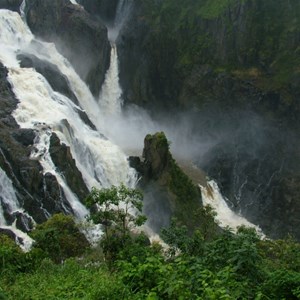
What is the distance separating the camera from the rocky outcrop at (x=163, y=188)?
40.1m

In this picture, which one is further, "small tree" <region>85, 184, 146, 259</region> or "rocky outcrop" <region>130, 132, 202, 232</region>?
"rocky outcrop" <region>130, 132, 202, 232</region>

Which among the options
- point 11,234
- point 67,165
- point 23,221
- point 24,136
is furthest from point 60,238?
point 24,136

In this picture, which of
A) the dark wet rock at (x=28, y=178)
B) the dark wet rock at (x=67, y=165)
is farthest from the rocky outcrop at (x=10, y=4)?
the dark wet rock at (x=67, y=165)

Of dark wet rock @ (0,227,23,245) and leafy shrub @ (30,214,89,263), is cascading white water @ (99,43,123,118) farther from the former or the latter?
leafy shrub @ (30,214,89,263)

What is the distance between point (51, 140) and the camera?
3653 centimetres

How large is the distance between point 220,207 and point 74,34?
2546 centimetres

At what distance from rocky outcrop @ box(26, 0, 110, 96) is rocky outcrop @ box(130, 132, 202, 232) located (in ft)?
55.1

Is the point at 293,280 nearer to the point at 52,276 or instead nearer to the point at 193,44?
the point at 52,276

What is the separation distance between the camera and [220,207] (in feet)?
158

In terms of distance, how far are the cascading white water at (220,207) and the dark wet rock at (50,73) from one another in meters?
14.7

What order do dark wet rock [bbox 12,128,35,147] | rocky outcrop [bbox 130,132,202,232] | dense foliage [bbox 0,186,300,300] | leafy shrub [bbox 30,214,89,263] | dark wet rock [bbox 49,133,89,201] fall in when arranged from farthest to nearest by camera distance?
rocky outcrop [bbox 130,132,202,232] < dark wet rock [bbox 12,128,35,147] < dark wet rock [bbox 49,133,89,201] < leafy shrub [bbox 30,214,89,263] < dense foliage [bbox 0,186,300,300]

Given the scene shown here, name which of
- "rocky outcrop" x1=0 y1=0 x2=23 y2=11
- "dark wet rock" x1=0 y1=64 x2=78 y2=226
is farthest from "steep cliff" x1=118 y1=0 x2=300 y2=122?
"dark wet rock" x1=0 y1=64 x2=78 y2=226

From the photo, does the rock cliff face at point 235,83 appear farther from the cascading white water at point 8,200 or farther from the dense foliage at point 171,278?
the dense foliage at point 171,278

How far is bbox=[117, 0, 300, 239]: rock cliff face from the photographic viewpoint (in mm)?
51219
